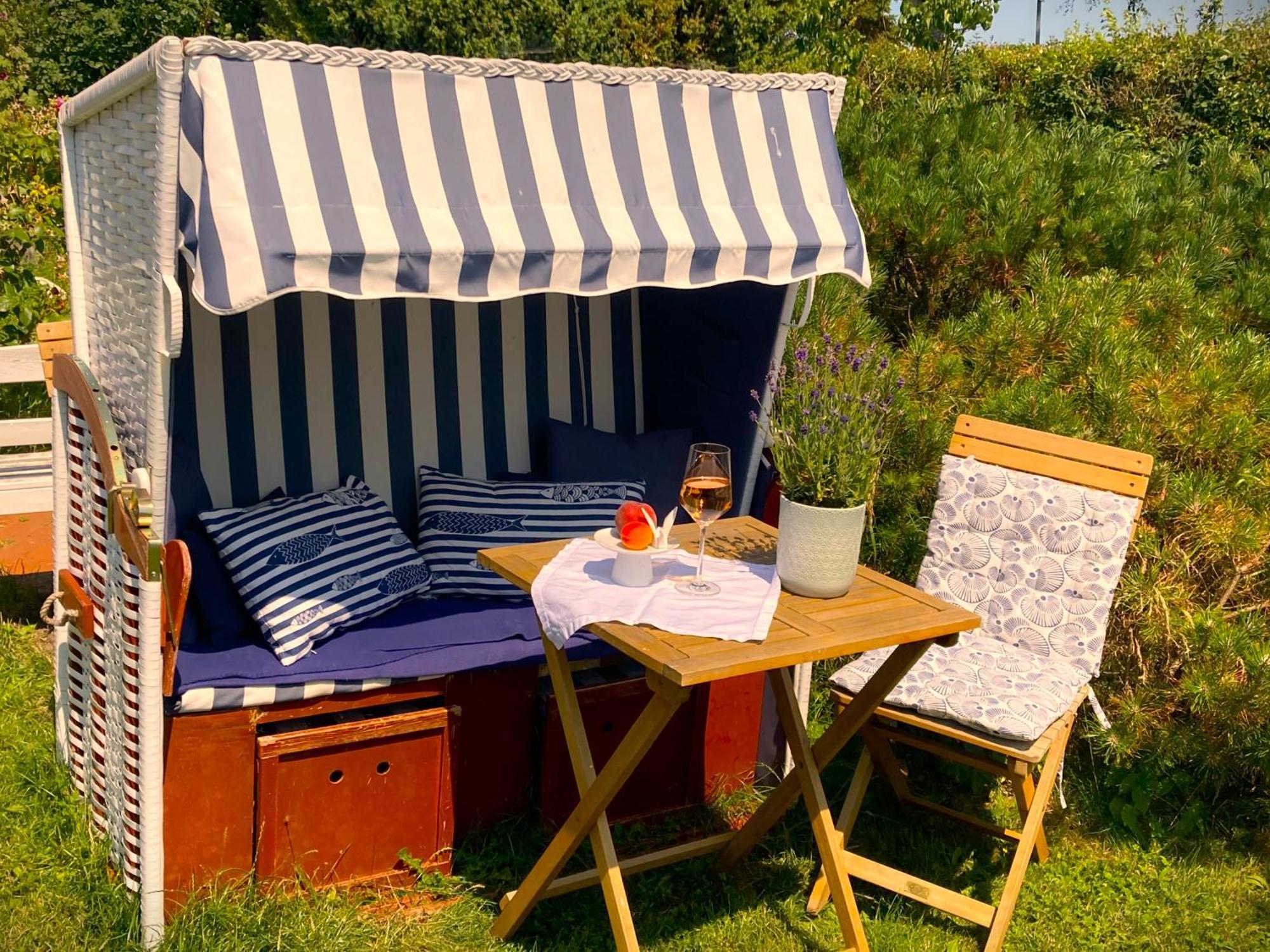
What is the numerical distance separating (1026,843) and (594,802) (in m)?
1.24

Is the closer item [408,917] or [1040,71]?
[408,917]

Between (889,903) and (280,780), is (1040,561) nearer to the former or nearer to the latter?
(889,903)

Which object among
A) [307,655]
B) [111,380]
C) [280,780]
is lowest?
[280,780]

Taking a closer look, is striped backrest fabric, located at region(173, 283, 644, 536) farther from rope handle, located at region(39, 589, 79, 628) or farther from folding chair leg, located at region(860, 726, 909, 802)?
folding chair leg, located at region(860, 726, 909, 802)

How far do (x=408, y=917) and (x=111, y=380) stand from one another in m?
1.73

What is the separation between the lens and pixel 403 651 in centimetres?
342

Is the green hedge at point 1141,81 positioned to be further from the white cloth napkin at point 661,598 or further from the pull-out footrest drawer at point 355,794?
the pull-out footrest drawer at point 355,794

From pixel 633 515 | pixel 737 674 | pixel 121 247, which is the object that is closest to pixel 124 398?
pixel 121 247

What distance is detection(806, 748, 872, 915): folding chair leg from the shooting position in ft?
11.2

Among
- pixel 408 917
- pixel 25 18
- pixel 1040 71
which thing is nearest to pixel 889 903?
pixel 408 917

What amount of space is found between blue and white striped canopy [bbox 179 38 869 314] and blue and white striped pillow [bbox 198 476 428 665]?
1.09 meters

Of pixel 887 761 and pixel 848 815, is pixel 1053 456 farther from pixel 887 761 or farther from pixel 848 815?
pixel 848 815

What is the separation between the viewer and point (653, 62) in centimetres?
1605

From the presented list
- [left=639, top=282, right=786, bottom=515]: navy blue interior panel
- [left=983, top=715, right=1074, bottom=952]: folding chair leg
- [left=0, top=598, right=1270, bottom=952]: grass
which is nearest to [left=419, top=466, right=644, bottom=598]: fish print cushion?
[left=639, top=282, right=786, bottom=515]: navy blue interior panel
